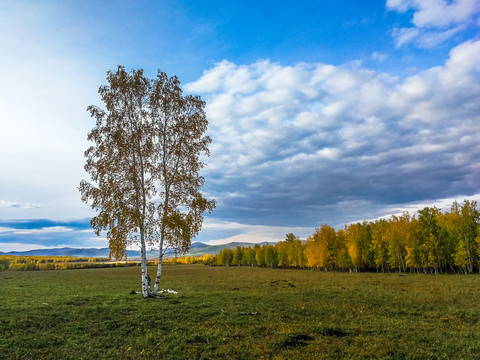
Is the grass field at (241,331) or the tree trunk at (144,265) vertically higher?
the tree trunk at (144,265)

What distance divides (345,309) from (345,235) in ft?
260

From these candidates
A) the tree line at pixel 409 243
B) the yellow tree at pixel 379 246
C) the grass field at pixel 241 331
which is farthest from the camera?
the yellow tree at pixel 379 246

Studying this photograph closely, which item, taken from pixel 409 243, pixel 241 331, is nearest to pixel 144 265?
pixel 241 331

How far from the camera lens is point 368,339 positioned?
1360cm

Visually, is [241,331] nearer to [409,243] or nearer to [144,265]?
[144,265]

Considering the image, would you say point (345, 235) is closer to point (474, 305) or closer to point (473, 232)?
point (473, 232)

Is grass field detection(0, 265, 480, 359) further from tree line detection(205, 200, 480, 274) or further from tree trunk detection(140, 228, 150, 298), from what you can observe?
tree line detection(205, 200, 480, 274)

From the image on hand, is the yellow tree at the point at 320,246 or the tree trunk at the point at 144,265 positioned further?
the yellow tree at the point at 320,246

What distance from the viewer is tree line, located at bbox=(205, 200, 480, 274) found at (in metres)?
69.8

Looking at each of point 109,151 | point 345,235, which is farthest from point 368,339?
point 345,235

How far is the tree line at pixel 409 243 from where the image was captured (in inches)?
2746

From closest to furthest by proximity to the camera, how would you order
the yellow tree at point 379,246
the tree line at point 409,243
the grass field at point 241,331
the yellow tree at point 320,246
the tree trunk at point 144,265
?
the grass field at point 241,331
the tree trunk at point 144,265
the tree line at point 409,243
the yellow tree at point 379,246
the yellow tree at point 320,246

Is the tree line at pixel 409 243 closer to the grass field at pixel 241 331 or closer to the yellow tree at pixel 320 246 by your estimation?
the yellow tree at pixel 320 246

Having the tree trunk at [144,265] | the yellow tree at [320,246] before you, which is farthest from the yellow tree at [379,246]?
the tree trunk at [144,265]
